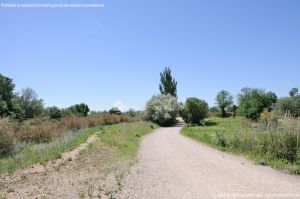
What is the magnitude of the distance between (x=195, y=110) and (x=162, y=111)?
6.31 meters

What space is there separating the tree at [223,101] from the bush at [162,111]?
44246 millimetres

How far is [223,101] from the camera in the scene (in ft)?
311

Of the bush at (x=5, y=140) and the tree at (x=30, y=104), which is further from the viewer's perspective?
the tree at (x=30, y=104)

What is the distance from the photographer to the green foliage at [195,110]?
51094mm

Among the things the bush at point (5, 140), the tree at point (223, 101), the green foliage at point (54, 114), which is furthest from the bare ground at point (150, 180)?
the tree at point (223, 101)

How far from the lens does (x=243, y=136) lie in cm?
1502

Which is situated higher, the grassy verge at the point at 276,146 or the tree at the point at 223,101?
the tree at the point at 223,101

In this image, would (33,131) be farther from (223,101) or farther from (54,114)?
(223,101)

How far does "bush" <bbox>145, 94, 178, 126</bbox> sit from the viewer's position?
5184cm

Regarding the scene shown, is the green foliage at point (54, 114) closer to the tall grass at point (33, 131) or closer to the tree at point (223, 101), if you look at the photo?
the tall grass at point (33, 131)

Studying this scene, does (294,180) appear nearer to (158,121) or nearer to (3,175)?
(3,175)

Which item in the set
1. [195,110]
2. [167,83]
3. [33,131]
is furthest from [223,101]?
[33,131]

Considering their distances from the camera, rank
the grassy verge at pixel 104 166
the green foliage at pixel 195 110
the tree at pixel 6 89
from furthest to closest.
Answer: the tree at pixel 6 89
the green foliage at pixel 195 110
the grassy verge at pixel 104 166

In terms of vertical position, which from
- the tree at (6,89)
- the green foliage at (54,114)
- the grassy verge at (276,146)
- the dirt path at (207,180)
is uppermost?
the tree at (6,89)
